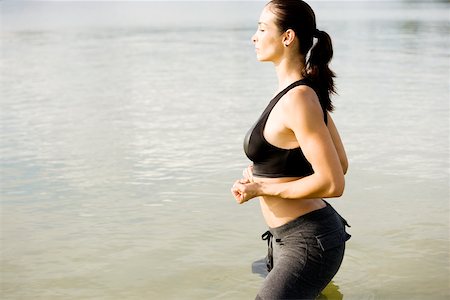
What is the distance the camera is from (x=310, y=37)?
12.9 ft

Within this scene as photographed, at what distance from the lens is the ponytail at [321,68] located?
3.91m

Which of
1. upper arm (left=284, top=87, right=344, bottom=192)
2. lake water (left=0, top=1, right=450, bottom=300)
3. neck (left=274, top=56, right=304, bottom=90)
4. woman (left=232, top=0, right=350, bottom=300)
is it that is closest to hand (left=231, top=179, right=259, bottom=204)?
woman (left=232, top=0, right=350, bottom=300)

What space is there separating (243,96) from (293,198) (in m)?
11.1

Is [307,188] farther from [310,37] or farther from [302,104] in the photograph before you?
[310,37]

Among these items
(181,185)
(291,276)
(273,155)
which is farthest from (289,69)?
(181,185)

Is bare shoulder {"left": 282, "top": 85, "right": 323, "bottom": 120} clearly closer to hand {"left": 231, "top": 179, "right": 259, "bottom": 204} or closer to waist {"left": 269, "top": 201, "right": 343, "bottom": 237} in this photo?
hand {"left": 231, "top": 179, "right": 259, "bottom": 204}

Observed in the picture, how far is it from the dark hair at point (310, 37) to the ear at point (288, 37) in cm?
2

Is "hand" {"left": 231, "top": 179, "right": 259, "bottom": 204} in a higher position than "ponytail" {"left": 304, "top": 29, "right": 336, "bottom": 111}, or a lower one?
lower

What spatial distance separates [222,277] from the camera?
240 inches

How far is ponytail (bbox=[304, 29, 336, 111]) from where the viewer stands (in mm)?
3912

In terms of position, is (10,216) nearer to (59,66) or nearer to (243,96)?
(243,96)

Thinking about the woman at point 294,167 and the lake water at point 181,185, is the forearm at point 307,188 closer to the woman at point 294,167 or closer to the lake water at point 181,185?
the woman at point 294,167

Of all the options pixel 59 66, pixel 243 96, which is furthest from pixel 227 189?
pixel 59 66

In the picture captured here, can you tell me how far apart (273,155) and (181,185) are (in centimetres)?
477
